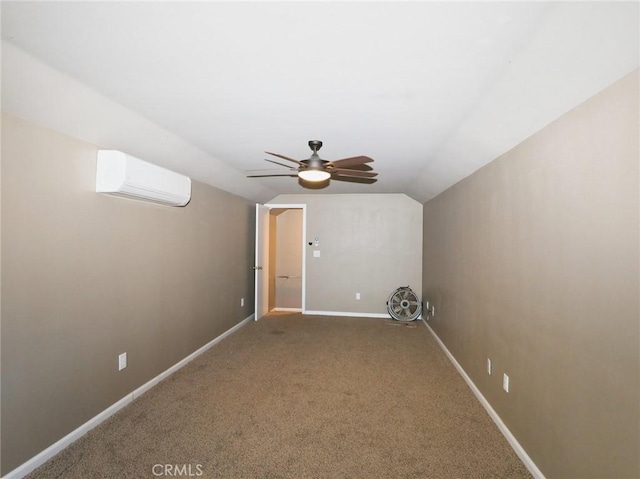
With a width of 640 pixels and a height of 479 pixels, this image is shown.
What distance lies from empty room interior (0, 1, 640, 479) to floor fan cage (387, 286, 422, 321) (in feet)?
5.95

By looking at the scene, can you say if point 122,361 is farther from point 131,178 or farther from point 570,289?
point 570,289

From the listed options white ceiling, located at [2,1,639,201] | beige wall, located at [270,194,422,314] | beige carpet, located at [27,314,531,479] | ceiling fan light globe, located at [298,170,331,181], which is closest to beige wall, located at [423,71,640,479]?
→ white ceiling, located at [2,1,639,201]

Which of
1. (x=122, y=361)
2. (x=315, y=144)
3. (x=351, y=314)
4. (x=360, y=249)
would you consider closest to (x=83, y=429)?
(x=122, y=361)

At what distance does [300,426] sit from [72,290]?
1997mm

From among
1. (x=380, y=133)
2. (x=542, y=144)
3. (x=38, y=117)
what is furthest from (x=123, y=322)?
(x=542, y=144)

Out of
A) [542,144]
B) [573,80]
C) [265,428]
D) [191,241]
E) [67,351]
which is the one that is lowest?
[265,428]

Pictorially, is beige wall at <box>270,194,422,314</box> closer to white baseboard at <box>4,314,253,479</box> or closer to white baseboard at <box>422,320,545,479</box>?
white baseboard at <box>422,320,545,479</box>

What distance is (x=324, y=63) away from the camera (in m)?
1.73

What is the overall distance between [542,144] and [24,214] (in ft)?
10.5

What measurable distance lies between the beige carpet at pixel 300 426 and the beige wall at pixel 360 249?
2.27 meters

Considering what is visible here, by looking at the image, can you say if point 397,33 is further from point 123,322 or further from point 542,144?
point 123,322

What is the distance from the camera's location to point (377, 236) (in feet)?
20.9

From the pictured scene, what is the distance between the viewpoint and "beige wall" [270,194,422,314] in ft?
20.6

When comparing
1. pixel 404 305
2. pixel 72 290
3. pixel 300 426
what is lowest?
pixel 300 426
